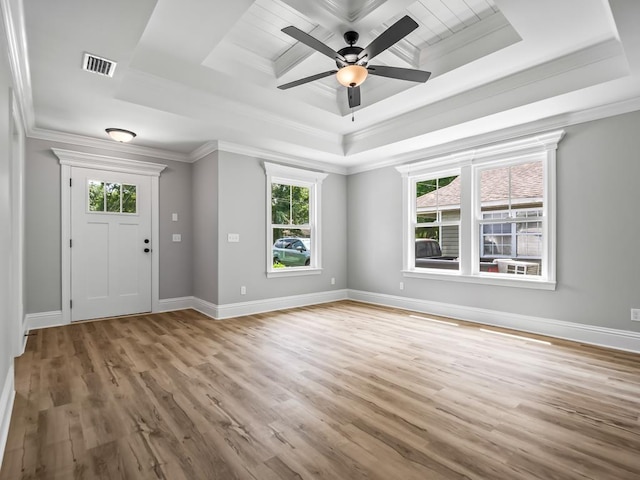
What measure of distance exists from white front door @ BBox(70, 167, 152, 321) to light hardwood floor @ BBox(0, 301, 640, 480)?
0.94 metres

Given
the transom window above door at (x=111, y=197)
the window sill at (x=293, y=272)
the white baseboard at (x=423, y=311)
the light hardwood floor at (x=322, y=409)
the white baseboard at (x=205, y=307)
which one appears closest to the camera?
the light hardwood floor at (x=322, y=409)

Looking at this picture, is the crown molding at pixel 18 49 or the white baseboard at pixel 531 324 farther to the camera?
the white baseboard at pixel 531 324

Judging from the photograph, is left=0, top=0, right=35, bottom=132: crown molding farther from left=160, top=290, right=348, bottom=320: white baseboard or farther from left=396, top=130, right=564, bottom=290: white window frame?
left=396, top=130, right=564, bottom=290: white window frame

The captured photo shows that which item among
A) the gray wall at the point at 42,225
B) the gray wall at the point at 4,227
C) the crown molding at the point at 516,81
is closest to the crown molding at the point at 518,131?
the crown molding at the point at 516,81

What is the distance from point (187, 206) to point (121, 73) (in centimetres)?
286

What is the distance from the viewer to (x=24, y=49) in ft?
8.27

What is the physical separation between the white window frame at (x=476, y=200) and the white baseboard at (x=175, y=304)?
371 cm

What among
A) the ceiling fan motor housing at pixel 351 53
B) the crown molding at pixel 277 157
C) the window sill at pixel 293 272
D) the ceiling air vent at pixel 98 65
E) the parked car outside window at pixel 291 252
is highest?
the ceiling fan motor housing at pixel 351 53

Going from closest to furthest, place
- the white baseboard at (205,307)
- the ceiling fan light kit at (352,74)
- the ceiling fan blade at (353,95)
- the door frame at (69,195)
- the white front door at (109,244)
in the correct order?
the ceiling fan light kit at (352,74), the ceiling fan blade at (353,95), the door frame at (69,195), the white front door at (109,244), the white baseboard at (205,307)

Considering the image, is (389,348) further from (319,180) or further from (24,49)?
(24,49)

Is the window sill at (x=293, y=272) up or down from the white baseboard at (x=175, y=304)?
up

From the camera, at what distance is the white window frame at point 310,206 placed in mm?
5410

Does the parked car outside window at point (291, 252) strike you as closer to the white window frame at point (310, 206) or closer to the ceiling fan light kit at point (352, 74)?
the white window frame at point (310, 206)

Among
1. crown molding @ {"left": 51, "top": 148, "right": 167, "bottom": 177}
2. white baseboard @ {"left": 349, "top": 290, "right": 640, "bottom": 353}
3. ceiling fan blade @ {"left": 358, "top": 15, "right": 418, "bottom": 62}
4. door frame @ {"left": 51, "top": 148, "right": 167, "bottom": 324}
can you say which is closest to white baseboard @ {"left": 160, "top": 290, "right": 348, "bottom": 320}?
door frame @ {"left": 51, "top": 148, "right": 167, "bottom": 324}
